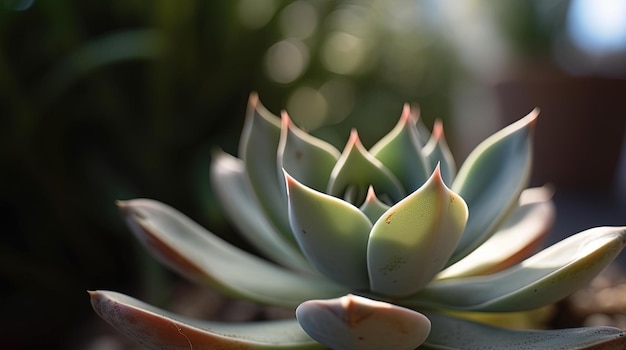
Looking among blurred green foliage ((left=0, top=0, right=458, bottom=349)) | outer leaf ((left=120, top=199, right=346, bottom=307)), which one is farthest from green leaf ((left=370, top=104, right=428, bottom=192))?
→ blurred green foliage ((left=0, top=0, right=458, bottom=349))

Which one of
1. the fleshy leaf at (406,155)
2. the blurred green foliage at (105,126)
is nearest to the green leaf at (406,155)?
the fleshy leaf at (406,155)

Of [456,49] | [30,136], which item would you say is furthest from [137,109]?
[456,49]

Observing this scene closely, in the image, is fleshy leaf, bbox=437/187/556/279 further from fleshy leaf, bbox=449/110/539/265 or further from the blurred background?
the blurred background

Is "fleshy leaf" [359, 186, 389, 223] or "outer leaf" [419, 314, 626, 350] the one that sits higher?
"fleshy leaf" [359, 186, 389, 223]

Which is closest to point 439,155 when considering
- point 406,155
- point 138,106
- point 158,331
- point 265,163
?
point 406,155

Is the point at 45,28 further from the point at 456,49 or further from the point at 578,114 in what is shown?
the point at 578,114

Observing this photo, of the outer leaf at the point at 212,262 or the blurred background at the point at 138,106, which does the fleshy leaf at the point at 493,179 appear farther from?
the blurred background at the point at 138,106

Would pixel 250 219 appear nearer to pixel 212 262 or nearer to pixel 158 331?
pixel 212 262
